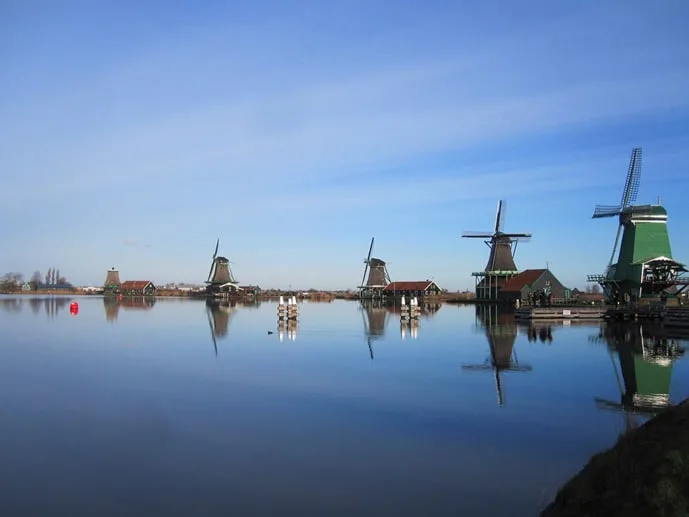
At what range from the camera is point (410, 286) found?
7712 centimetres

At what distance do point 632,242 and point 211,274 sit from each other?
61.8 metres

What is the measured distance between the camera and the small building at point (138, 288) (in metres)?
101

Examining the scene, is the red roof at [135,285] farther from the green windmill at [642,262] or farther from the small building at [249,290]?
the green windmill at [642,262]

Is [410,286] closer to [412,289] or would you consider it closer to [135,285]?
[412,289]

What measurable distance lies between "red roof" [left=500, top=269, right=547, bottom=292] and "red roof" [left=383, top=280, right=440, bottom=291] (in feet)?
57.1

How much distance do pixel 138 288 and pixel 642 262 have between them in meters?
83.2

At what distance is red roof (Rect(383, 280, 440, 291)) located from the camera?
247 ft

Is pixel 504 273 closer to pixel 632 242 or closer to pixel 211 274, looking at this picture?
pixel 632 242

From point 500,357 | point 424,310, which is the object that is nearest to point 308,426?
point 500,357

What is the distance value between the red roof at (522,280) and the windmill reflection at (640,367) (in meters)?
Answer: 23.6

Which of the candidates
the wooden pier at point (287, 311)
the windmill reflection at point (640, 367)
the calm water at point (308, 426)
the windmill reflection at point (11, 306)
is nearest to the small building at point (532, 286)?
the windmill reflection at point (640, 367)

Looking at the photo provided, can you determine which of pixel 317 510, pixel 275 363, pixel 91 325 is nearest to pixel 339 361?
pixel 275 363

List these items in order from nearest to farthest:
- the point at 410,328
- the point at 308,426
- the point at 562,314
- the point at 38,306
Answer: the point at 308,426 → the point at 410,328 → the point at 562,314 → the point at 38,306

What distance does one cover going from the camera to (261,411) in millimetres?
11383
